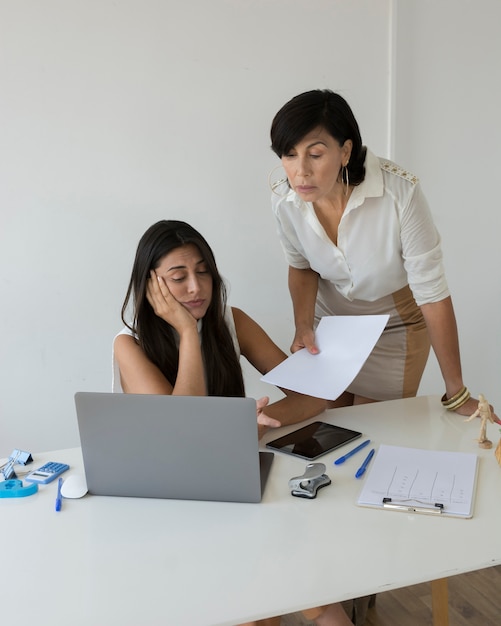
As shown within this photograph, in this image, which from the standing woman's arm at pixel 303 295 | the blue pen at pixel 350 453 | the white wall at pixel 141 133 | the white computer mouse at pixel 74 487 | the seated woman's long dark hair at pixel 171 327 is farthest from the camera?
the white wall at pixel 141 133

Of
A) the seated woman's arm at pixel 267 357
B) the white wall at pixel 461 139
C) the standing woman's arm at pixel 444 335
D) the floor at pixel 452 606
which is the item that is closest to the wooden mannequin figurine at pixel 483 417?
the standing woman's arm at pixel 444 335

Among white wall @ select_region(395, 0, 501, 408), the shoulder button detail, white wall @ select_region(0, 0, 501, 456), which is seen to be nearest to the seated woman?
the shoulder button detail

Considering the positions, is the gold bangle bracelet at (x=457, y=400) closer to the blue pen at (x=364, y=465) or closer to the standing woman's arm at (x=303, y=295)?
the blue pen at (x=364, y=465)

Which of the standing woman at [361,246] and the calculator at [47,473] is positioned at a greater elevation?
the standing woman at [361,246]

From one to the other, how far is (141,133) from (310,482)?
4.95 feet

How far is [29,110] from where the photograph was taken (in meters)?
2.18

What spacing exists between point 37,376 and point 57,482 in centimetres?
109

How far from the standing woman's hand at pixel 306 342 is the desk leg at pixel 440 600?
0.65m

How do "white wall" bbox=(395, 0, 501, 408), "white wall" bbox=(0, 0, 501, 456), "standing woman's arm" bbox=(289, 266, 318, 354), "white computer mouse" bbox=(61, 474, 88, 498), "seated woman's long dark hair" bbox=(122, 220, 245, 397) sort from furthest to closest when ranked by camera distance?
"white wall" bbox=(395, 0, 501, 408)
"white wall" bbox=(0, 0, 501, 456)
"standing woman's arm" bbox=(289, 266, 318, 354)
"seated woman's long dark hair" bbox=(122, 220, 245, 397)
"white computer mouse" bbox=(61, 474, 88, 498)

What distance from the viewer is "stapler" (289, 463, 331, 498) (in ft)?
4.07

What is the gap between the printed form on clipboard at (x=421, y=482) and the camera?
1.17 metres

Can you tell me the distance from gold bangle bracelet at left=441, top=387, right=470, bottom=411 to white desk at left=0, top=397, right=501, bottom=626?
30cm

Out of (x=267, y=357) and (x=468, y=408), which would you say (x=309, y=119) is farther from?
(x=468, y=408)

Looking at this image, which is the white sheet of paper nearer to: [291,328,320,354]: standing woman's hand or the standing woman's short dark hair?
[291,328,320,354]: standing woman's hand
